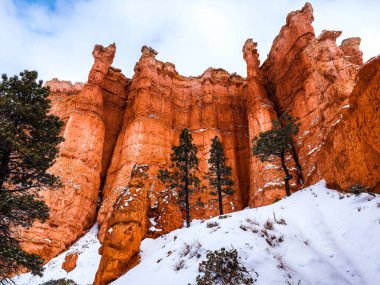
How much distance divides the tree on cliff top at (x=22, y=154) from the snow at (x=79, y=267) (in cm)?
1368

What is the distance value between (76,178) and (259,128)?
105ft

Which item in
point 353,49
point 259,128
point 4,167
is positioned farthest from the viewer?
point 259,128

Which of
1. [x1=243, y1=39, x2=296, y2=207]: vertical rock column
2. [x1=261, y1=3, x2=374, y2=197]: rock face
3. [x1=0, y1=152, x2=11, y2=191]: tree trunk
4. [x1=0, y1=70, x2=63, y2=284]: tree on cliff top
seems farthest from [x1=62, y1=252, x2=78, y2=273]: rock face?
[x1=261, y1=3, x2=374, y2=197]: rock face

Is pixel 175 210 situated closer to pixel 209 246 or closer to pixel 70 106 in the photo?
pixel 209 246

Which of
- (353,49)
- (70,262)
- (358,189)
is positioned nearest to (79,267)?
(70,262)

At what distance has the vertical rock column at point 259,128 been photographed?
40.0 metres

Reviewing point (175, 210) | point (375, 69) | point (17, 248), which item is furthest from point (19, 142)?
point (375, 69)

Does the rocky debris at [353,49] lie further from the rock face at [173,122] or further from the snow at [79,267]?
the snow at [79,267]

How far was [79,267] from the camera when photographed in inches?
1214

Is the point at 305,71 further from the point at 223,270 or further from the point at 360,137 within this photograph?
the point at 223,270

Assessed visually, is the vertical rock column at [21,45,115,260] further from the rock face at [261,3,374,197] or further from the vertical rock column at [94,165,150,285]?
the rock face at [261,3,374,197]

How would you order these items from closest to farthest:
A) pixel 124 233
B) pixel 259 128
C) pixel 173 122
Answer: pixel 124 233, pixel 259 128, pixel 173 122

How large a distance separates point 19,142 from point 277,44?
5466 cm

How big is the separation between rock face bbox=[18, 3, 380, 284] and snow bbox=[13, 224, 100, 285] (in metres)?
1.71
